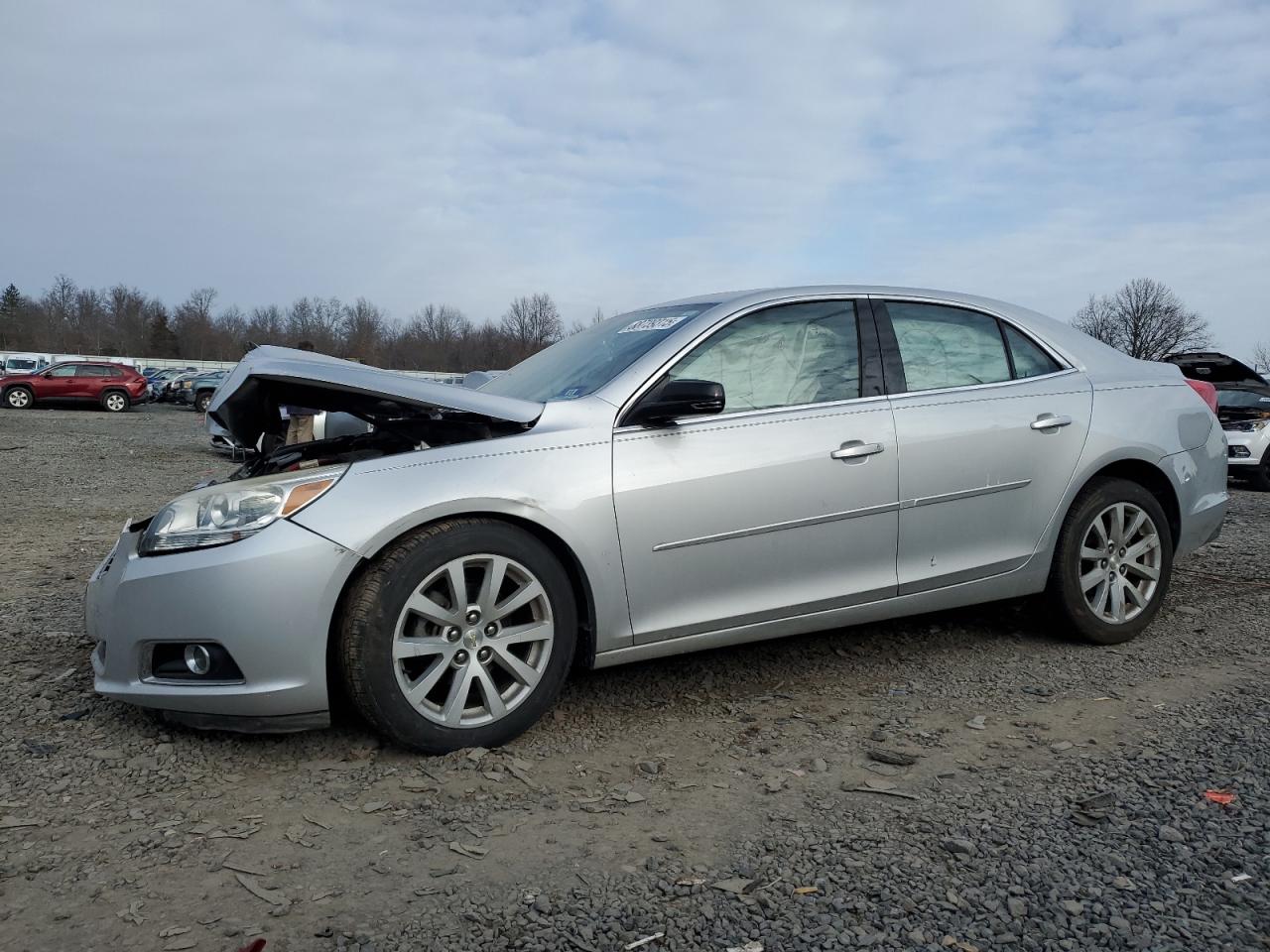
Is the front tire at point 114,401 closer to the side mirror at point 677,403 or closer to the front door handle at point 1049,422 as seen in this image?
the side mirror at point 677,403

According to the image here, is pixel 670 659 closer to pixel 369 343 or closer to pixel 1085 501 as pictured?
pixel 1085 501

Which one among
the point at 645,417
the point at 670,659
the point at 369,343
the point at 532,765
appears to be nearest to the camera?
the point at 532,765

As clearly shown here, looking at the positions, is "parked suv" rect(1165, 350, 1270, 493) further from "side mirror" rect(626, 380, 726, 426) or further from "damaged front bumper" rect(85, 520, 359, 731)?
"damaged front bumper" rect(85, 520, 359, 731)

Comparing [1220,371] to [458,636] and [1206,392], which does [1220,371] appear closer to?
[1206,392]

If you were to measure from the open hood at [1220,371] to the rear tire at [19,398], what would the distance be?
3131cm

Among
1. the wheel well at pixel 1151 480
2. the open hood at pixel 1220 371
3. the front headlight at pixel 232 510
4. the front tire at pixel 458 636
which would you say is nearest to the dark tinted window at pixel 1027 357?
the wheel well at pixel 1151 480

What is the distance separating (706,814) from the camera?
2.75 meters

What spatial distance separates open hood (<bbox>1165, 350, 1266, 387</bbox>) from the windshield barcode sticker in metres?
12.3

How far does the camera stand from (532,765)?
311 cm

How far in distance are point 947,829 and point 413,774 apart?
156 centimetres

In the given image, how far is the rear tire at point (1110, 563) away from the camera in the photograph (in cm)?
426

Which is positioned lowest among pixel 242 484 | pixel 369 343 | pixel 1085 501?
pixel 1085 501

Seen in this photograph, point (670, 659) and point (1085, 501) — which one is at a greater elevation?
point (1085, 501)

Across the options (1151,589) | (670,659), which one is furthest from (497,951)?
(1151,589)
